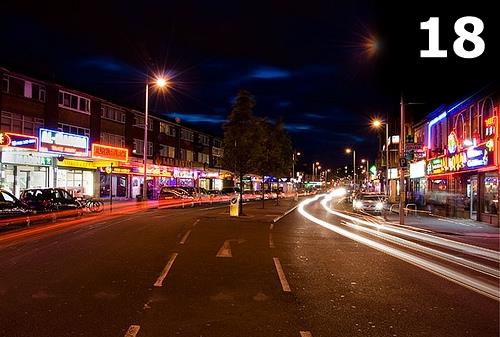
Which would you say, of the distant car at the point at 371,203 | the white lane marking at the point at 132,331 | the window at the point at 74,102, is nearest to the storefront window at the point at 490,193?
the distant car at the point at 371,203

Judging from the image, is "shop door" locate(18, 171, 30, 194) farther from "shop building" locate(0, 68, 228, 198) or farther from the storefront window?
the storefront window

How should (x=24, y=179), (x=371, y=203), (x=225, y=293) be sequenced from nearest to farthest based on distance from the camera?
(x=225, y=293), (x=371, y=203), (x=24, y=179)

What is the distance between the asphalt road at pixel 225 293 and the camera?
6.88 m

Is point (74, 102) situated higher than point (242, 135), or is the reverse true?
point (74, 102)

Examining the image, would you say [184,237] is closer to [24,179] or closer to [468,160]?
[468,160]

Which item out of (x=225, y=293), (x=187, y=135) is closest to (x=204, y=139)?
(x=187, y=135)

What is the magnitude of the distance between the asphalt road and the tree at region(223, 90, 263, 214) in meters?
15.2

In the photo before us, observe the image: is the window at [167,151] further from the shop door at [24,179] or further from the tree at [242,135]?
the tree at [242,135]

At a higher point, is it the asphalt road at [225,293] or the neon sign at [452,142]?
the neon sign at [452,142]

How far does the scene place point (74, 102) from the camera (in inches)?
1727

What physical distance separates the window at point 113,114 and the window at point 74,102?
10.4 feet

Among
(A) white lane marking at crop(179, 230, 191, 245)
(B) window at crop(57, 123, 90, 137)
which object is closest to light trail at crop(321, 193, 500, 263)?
(A) white lane marking at crop(179, 230, 191, 245)

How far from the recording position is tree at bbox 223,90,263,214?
1206 inches

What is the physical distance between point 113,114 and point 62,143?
1576cm
